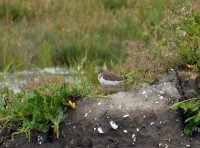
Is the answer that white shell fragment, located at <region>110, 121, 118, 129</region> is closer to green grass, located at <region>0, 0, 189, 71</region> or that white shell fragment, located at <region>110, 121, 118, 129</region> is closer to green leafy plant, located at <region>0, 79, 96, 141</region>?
green leafy plant, located at <region>0, 79, 96, 141</region>

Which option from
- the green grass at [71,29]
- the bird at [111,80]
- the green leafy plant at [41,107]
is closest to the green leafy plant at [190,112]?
the bird at [111,80]

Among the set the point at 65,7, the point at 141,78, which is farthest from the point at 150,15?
the point at 141,78

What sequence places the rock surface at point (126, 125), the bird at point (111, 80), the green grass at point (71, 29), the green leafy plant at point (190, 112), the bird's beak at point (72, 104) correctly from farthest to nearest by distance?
the green grass at point (71, 29) → the bird at point (111, 80) → the bird's beak at point (72, 104) → the rock surface at point (126, 125) → the green leafy plant at point (190, 112)

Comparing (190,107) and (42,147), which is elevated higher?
(190,107)

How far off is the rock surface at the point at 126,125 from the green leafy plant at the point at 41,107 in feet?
0.34

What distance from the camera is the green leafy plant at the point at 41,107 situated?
19.2 ft

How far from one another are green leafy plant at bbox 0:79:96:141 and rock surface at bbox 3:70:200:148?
0.10m

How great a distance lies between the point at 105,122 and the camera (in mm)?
5848

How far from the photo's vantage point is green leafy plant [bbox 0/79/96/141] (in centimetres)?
585

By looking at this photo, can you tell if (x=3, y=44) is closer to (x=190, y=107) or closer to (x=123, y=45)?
(x=123, y=45)

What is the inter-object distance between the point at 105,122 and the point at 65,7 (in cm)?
713

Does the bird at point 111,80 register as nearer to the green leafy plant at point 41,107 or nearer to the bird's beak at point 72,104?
the green leafy plant at point 41,107

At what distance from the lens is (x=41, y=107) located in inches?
234

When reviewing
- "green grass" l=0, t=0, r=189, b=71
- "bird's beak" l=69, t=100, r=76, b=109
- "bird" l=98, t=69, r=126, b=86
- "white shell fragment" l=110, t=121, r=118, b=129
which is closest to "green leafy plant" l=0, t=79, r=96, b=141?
"bird's beak" l=69, t=100, r=76, b=109
